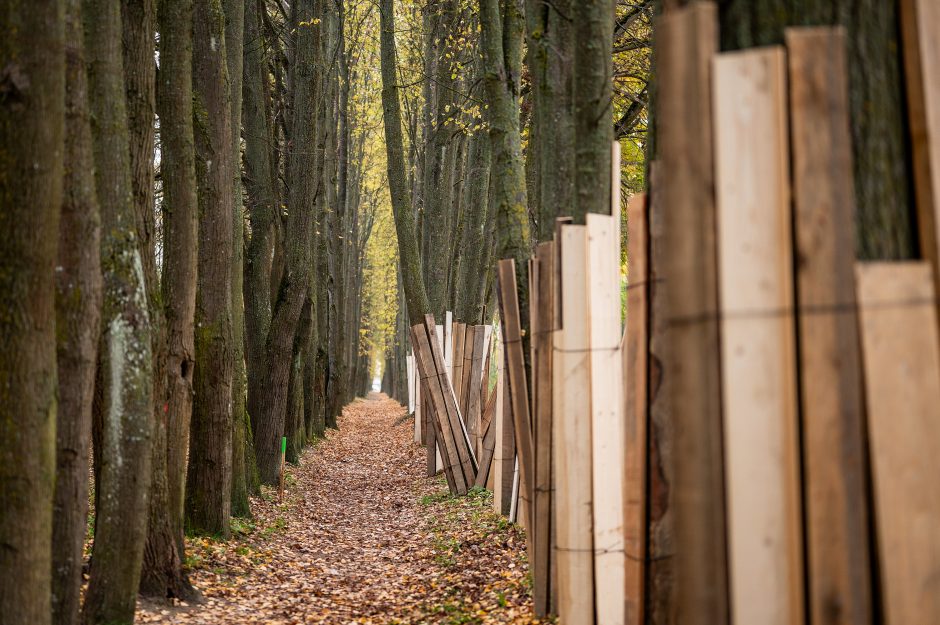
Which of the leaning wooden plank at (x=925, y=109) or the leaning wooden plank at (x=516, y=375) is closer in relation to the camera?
the leaning wooden plank at (x=925, y=109)

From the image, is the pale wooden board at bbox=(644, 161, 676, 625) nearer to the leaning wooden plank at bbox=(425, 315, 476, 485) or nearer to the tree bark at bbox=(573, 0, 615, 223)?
the tree bark at bbox=(573, 0, 615, 223)

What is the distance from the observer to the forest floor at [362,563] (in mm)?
7355

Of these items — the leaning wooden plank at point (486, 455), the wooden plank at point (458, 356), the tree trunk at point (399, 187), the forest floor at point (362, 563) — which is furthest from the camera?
the wooden plank at point (458, 356)

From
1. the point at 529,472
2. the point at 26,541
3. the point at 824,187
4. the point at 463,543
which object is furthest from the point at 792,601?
the point at 463,543

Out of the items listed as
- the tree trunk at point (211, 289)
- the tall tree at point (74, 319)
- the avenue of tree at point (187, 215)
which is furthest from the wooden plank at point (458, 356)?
the tall tree at point (74, 319)

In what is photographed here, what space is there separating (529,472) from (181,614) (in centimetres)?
285

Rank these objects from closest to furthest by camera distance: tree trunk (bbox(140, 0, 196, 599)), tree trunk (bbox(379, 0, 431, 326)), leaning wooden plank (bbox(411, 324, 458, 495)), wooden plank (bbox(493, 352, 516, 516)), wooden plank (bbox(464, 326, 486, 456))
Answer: tree trunk (bbox(140, 0, 196, 599)), wooden plank (bbox(493, 352, 516, 516)), leaning wooden plank (bbox(411, 324, 458, 495)), wooden plank (bbox(464, 326, 486, 456)), tree trunk (bbox(379, 0, 431, 326))

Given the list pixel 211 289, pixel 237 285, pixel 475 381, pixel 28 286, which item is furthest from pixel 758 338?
pixel 475 381

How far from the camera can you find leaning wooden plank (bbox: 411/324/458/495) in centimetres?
1299

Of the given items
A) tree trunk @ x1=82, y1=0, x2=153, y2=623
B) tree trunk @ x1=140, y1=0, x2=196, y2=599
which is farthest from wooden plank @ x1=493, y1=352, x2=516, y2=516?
tree trunk @ x1=82, y1=0, x2=153, y2=623

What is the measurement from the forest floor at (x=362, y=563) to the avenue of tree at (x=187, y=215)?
515mm

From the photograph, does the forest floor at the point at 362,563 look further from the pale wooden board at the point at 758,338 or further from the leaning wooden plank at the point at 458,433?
the pale wooden board at the point at 758,338

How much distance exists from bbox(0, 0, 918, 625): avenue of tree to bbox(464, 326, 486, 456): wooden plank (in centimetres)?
102

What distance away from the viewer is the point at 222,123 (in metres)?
9.80
